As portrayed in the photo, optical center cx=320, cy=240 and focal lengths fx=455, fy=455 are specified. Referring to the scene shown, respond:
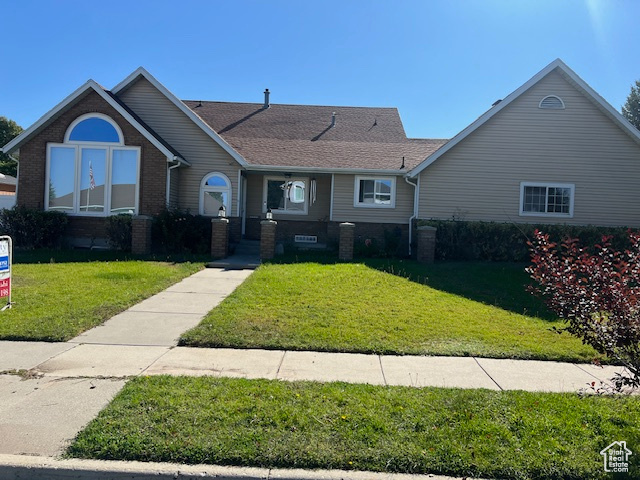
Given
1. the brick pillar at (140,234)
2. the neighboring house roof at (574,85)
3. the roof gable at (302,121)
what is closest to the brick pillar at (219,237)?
the brick pillar at (140,234)

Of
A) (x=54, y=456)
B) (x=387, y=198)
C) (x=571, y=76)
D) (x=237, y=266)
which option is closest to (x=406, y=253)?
(x=387, y=198)

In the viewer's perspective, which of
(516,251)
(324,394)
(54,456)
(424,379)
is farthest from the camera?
(516,251)

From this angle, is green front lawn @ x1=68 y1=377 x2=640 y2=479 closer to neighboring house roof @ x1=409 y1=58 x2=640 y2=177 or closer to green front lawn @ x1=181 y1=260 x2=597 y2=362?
green front lawn @ x1=181 y1=260 x2=597 y2=362

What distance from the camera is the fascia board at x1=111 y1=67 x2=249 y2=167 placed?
15773mm

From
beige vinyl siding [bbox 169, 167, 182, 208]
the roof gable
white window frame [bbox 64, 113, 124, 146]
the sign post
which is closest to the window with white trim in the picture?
white window frame [bbox 64, 113, 124, 146]

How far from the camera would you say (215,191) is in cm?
1622

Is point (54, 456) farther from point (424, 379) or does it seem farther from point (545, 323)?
point (545, 323)

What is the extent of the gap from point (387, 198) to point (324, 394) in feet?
43.2

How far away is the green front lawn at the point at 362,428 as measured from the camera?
133 inches

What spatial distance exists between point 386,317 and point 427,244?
6.97 metres

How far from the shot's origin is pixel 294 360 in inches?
220

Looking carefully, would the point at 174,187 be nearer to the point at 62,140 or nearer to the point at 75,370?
the point at 62,140

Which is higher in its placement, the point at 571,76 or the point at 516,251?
the point at 571,76

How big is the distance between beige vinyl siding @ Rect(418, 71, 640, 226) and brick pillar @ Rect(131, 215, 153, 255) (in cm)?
936
